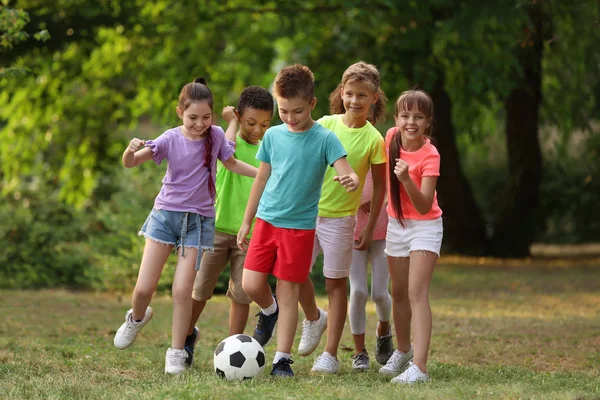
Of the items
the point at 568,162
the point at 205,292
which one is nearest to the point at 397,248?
the point at 205,292

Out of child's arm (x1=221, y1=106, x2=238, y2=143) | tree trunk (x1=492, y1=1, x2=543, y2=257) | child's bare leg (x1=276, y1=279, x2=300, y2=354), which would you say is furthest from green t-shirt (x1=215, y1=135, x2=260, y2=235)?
tree trunk (x1=492, y1=1, x2=543, y2=257)

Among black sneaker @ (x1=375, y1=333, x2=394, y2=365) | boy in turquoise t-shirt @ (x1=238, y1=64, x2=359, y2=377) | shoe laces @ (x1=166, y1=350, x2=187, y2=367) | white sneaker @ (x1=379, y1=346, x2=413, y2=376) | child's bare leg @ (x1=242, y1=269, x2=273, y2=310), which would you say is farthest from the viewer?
black sneaker @ (x1=375, y1=333, x2=394, y2=365)

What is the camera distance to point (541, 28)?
39.9ft

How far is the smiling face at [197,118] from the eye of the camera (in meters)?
5.85

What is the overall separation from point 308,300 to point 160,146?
138cm

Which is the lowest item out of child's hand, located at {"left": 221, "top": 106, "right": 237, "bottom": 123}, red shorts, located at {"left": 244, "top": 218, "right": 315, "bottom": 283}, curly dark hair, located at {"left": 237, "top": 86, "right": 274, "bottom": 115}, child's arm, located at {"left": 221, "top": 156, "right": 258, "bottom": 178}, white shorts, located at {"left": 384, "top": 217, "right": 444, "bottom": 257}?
red shorts, located at {"left": 244, "top": 218, "right": 315, "bottom": 283}

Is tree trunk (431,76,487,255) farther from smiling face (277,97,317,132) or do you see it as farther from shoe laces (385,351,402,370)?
smiling face (277,97,317,132)

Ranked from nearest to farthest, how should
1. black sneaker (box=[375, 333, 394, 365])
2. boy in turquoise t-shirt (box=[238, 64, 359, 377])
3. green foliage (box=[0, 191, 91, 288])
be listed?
boy in turquoise t-shirt (box=[238, 64, 359, 377]) → black sneaker (box=[375, 333, 394, 365]) → green foliage (box=[0, 191, 91, 288])

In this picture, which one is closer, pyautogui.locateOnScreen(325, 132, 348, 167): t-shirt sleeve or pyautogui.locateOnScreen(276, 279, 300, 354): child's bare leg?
pyautogui.locateOnScreen(325, 132, 348, 167): t-shirt sleeve

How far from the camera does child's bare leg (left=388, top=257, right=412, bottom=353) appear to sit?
5.86 metres

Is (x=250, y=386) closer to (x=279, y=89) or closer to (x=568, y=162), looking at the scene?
(x=279, y=89)

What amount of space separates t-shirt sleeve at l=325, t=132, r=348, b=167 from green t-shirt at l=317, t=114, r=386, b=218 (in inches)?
15.0

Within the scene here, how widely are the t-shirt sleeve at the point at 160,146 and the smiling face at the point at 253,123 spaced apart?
0.60 metres

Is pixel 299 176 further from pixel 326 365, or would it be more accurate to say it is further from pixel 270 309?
pixel 326 365
